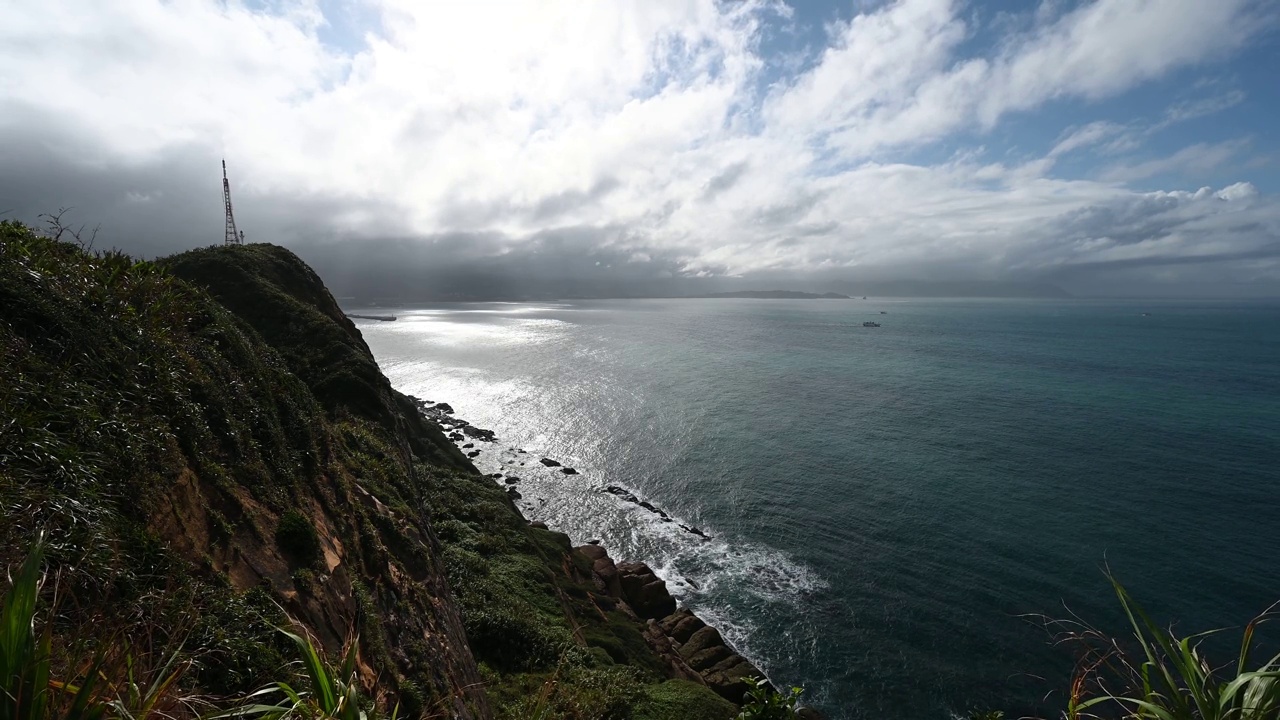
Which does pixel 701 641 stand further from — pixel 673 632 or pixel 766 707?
pixel 766 707

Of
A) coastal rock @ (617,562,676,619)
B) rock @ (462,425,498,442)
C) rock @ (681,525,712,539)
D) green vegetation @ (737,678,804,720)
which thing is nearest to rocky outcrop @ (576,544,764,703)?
coastal rock @ (617,562,676,619)

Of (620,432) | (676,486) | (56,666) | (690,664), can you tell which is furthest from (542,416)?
(56,666)

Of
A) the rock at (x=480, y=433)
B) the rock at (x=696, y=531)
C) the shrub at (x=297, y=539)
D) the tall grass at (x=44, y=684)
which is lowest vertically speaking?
the rock at (x=696, y=531)

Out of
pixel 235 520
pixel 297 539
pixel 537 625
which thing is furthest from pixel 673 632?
pixel 235 520

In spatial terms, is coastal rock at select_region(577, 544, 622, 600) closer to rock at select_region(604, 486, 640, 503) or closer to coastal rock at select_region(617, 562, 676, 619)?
coastal rock at select_region(617, 562, 676, 619)

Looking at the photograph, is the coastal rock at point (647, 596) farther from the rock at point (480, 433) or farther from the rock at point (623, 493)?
the rock at point (480, 433)

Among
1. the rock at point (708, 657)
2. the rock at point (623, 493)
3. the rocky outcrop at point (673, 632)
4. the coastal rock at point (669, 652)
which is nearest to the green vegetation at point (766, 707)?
the rocky outcrop at point (673, 632)

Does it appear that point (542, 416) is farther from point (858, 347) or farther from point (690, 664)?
point (858, 347)
